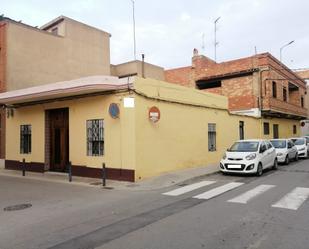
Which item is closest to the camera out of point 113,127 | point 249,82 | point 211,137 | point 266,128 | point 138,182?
point 138,182

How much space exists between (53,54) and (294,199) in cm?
1898

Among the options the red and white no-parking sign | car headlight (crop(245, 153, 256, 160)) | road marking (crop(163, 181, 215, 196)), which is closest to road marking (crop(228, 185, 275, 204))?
road marking (crop(163, 181, 215, 196))

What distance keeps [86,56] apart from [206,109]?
12055 mm

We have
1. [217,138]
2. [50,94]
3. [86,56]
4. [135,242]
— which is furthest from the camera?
[86,56]

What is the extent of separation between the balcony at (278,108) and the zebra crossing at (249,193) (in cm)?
1467

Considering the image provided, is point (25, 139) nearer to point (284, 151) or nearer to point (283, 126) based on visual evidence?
point (284, 151)

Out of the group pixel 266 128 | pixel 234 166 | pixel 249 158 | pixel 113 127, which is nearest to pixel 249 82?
pixel 266 128

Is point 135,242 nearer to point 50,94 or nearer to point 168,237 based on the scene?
point 168,237

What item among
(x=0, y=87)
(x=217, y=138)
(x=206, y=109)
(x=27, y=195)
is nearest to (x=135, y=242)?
(x=27, y=195)

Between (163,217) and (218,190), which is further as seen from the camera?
(218,190)

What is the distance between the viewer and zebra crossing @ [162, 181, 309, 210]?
818 cm

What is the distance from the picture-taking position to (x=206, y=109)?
17656 mm

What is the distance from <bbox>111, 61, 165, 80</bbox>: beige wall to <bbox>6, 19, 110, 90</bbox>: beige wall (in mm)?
5381

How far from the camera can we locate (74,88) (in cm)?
1312
